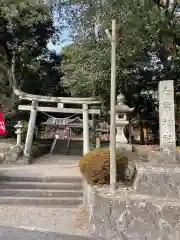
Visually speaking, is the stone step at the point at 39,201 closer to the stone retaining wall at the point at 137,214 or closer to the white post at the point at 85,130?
the stone retaining wall at the point at 137,214

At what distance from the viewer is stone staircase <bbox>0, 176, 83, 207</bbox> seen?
28.3 ft

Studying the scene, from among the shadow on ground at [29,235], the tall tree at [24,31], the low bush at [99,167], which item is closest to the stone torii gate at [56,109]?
the tall tree at [24,31]

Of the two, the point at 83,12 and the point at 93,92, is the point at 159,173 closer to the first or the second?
the point at 93,92

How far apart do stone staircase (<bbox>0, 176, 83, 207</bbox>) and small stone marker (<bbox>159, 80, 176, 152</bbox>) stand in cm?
281

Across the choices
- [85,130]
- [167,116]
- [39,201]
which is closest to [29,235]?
[39,201]

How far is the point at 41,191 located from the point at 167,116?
433cm

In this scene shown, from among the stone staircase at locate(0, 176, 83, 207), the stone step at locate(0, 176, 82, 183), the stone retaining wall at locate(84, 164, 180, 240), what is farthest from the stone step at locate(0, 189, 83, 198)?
the stone retaining wall at locate(84, 164, 180, 240)

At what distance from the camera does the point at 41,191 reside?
902cm

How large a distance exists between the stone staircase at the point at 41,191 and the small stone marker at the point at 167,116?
2.81m

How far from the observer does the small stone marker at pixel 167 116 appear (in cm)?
1060

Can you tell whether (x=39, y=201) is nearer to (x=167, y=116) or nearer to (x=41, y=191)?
(x=41, y=191)

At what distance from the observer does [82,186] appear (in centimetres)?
938

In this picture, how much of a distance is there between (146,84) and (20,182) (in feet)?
30.5

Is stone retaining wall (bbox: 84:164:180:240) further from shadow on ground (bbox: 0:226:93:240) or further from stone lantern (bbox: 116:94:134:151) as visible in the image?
stone lantern (bbox: 116:94:134:151)
